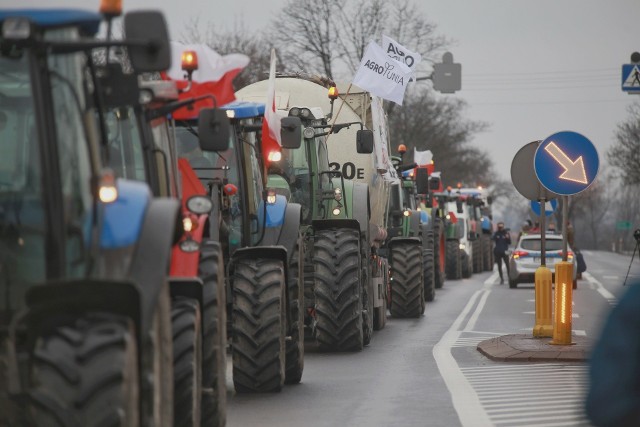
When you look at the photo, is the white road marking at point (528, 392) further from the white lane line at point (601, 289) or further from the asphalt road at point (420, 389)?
the white lane line at point (601, 289)

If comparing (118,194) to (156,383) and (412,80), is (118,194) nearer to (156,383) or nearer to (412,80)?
(156,383)

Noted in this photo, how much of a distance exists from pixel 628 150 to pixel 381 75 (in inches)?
2141

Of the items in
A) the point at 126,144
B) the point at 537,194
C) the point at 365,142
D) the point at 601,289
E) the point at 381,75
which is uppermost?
the point at 381,75

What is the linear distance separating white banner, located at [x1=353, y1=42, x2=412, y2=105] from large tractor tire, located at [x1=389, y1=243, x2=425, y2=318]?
2.38 meters

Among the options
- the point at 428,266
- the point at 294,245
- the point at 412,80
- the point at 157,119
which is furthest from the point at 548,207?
the point at 157,119

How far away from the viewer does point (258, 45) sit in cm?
5828

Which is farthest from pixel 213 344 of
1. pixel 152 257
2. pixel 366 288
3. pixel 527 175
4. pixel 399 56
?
pixel 399 56

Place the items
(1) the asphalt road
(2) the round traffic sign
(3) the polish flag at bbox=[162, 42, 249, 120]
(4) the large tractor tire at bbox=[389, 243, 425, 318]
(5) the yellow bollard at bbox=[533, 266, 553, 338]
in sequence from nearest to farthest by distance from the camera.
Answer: (3) the polish flag at bbox=[162, 42, 249, 120] < (1) the asphalt road < (5) the yellow bollard at bbox=[533, 266, 553, 338] < (2) the round traffic sign < (4) the large tractor tire at bbox=[389, 243, 425, 318]

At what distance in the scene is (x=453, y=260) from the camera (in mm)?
44250

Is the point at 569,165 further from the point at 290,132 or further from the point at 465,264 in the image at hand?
the point at 465,264

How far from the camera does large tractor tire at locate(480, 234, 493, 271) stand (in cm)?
5616

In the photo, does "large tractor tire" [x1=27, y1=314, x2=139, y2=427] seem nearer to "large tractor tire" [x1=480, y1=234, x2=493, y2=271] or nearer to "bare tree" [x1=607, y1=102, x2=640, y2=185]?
"large tractor tire" [x1=480, y1=234, x2=493, y2=271]

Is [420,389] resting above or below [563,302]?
below

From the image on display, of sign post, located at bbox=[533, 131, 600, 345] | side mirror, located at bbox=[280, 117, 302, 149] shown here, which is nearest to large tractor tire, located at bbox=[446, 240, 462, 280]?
sign post, located at bbox=[533, 131, 600, 345]
